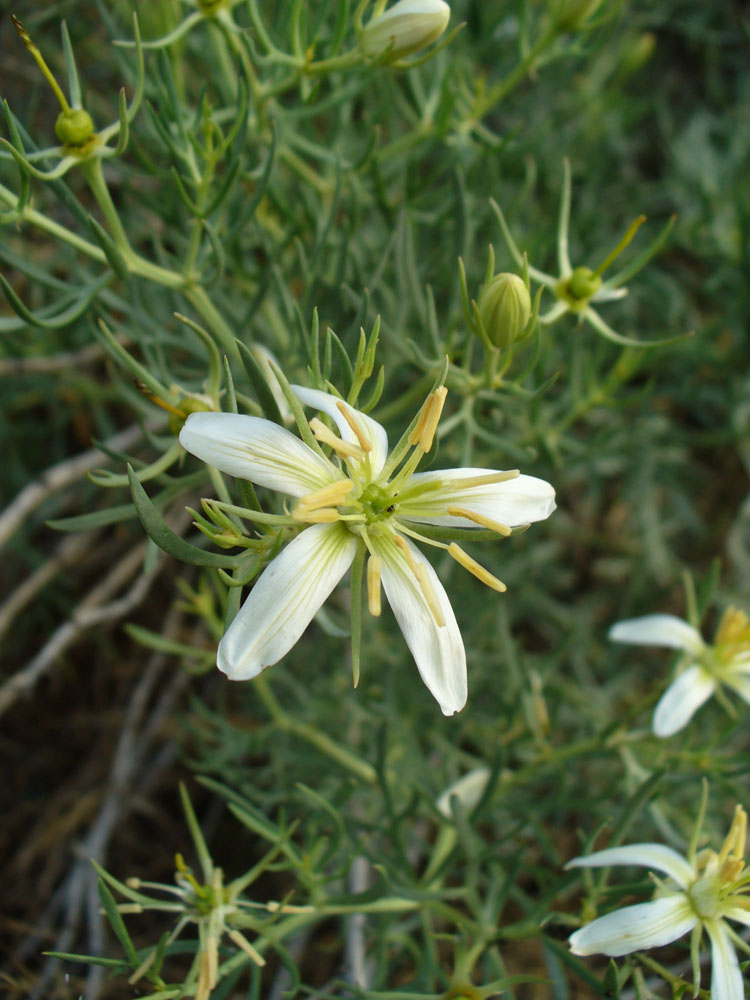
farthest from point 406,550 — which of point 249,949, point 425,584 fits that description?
point 249,949

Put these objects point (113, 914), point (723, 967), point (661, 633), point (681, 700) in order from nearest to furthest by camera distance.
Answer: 1. point (113, 914)
2. point (723, 967)
3. point (681, 700)
4. point (661, 633)

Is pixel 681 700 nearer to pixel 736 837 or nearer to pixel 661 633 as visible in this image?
pixel 661 633

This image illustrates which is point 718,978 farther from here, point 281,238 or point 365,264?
point 281,238

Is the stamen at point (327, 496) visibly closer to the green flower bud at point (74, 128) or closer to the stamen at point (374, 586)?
the stamen at point (374, 586)

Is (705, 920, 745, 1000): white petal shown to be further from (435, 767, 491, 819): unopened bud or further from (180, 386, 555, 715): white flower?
(180, 386, 555, 715): white flower

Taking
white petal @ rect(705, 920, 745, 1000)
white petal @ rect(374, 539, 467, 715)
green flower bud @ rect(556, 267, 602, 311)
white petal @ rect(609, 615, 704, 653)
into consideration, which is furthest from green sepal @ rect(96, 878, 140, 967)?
green flower bud @ rect(556, 267, 602, 311)

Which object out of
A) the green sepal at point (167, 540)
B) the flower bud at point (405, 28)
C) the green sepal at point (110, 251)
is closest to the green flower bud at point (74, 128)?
the green sepal at point (110, 251)
